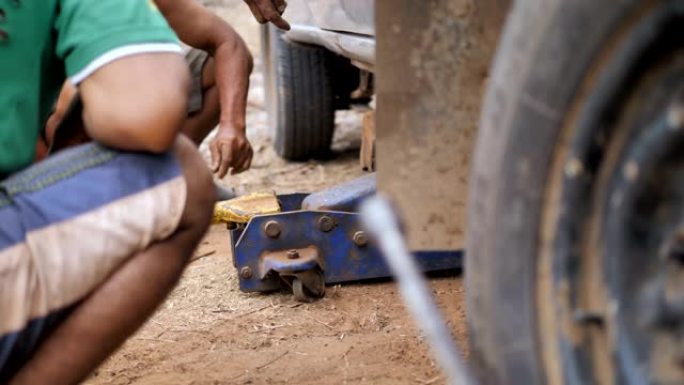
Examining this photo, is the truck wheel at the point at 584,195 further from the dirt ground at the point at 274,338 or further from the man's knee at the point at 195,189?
the dirt ground at the point at 274,338

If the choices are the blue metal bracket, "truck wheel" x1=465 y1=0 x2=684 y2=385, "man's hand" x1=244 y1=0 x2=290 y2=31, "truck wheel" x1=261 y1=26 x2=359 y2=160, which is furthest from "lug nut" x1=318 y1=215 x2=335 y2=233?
"truck wheel" x1=465 y1=0 x2=684 y2=385

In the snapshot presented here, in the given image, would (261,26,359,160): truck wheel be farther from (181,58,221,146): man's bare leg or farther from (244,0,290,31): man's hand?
(181,58,221,146): man's bare leg

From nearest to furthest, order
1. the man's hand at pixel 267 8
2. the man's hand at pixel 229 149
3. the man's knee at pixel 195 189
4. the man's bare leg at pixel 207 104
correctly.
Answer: the man's knee at pixel 195 189 → the man's hand at pixel 229 149 → the man's bare leg at pixel 207 104 → the man's hand at pixel 267 8

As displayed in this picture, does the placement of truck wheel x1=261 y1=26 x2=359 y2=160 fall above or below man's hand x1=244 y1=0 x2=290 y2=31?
below

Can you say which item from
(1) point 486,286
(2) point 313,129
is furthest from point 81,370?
(2) point 313,129

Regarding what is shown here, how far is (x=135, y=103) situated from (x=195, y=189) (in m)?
0.23

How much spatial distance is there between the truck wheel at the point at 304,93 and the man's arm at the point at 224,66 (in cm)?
169

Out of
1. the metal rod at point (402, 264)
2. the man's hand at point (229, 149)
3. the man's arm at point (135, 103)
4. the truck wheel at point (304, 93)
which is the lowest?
the truck wheel at point (304, 93)

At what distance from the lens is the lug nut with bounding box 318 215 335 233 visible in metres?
3.25

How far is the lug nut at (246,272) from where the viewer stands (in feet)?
10.9

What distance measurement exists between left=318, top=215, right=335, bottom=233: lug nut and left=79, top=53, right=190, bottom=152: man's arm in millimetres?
1351

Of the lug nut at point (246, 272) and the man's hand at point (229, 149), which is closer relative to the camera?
the man's hand at point (229, 149)

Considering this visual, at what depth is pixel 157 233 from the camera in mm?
1942

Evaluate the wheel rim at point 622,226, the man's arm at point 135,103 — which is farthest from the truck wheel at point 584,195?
the man's arm at point 135,103
